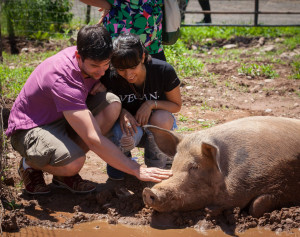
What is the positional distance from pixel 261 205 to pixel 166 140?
86cm

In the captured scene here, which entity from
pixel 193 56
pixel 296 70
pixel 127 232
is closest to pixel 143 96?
pixel 127 232

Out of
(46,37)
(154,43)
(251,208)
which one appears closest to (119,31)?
(154,43)

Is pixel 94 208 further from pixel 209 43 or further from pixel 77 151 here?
pixel 209 43

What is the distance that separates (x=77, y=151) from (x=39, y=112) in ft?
1.43

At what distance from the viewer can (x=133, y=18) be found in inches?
179

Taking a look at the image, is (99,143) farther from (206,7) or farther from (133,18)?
(206,7)

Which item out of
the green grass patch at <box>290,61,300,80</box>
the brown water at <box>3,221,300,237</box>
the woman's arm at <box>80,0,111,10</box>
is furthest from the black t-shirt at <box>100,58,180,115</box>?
the green grass patch at <box>290,61,300,80</box>

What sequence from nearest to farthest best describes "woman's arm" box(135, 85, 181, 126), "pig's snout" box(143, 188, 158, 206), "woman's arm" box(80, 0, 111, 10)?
"pig's snout" box(143, 188, 158, 206), "woman's arm" box(135, 85, 181, 126), "woman's arm" box(80, 0, 111, 10)

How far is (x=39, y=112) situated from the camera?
3.89 meters

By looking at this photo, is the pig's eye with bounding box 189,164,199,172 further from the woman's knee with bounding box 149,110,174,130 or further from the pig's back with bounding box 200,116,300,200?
the woman's knee with bounding box 149,110,174,130

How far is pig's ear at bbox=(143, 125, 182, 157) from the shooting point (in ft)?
12.3

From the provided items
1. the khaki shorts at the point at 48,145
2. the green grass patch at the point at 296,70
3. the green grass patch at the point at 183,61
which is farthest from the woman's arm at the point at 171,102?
the green grass patch at the point at 296,70

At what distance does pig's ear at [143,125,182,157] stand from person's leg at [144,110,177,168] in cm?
27

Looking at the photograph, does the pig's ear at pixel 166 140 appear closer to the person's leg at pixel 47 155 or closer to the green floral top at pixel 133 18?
the person's leg at pixel 47 155
